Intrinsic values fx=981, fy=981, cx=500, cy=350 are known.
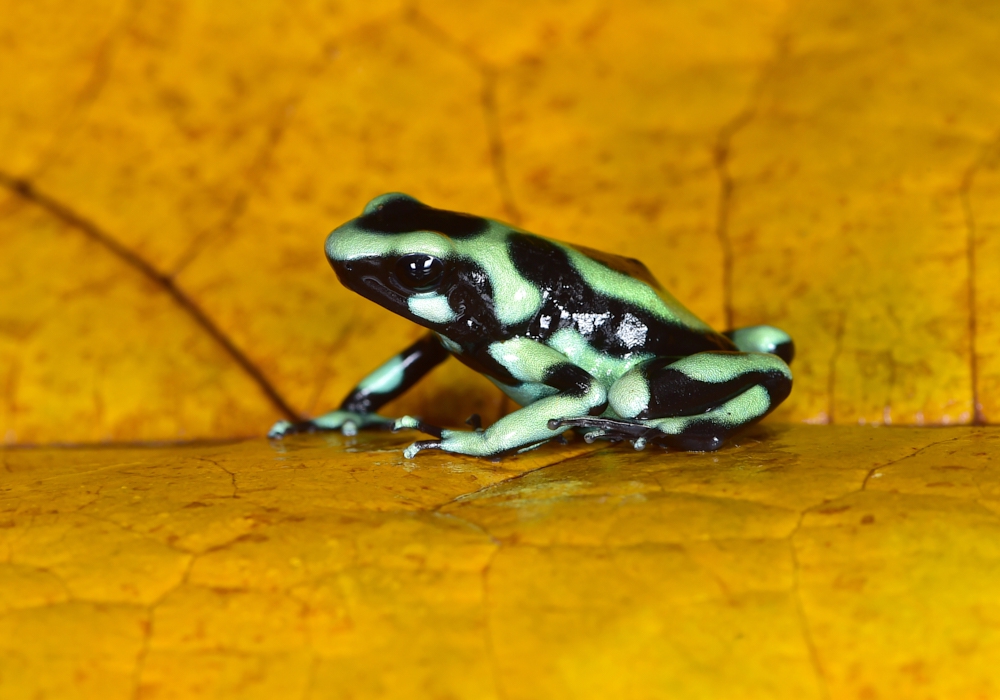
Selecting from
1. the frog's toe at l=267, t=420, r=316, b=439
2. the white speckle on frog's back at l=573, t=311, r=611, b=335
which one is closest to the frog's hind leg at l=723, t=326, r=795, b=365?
the white speckle on frog's back at l=573, t=311, r=611, b=335

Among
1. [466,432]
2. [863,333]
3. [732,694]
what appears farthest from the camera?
[863,333]

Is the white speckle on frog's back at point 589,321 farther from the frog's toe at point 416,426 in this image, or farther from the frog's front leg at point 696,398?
the frog's toe at point 416,426

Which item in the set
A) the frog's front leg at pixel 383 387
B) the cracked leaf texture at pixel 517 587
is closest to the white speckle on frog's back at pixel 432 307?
the frog's front leg at pixel 383 387

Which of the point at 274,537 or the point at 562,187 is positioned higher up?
the point at 562,187

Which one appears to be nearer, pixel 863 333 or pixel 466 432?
pixel 466 432

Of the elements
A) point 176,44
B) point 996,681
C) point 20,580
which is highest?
point 176,44

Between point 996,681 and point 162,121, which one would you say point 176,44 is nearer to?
point 162,121

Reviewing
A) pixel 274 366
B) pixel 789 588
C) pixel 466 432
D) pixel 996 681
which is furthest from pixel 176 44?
pixel 996 681

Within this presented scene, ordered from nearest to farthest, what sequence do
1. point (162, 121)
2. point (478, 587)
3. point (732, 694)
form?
point (732, 694) < point (478, 587) < point (162, 121)
